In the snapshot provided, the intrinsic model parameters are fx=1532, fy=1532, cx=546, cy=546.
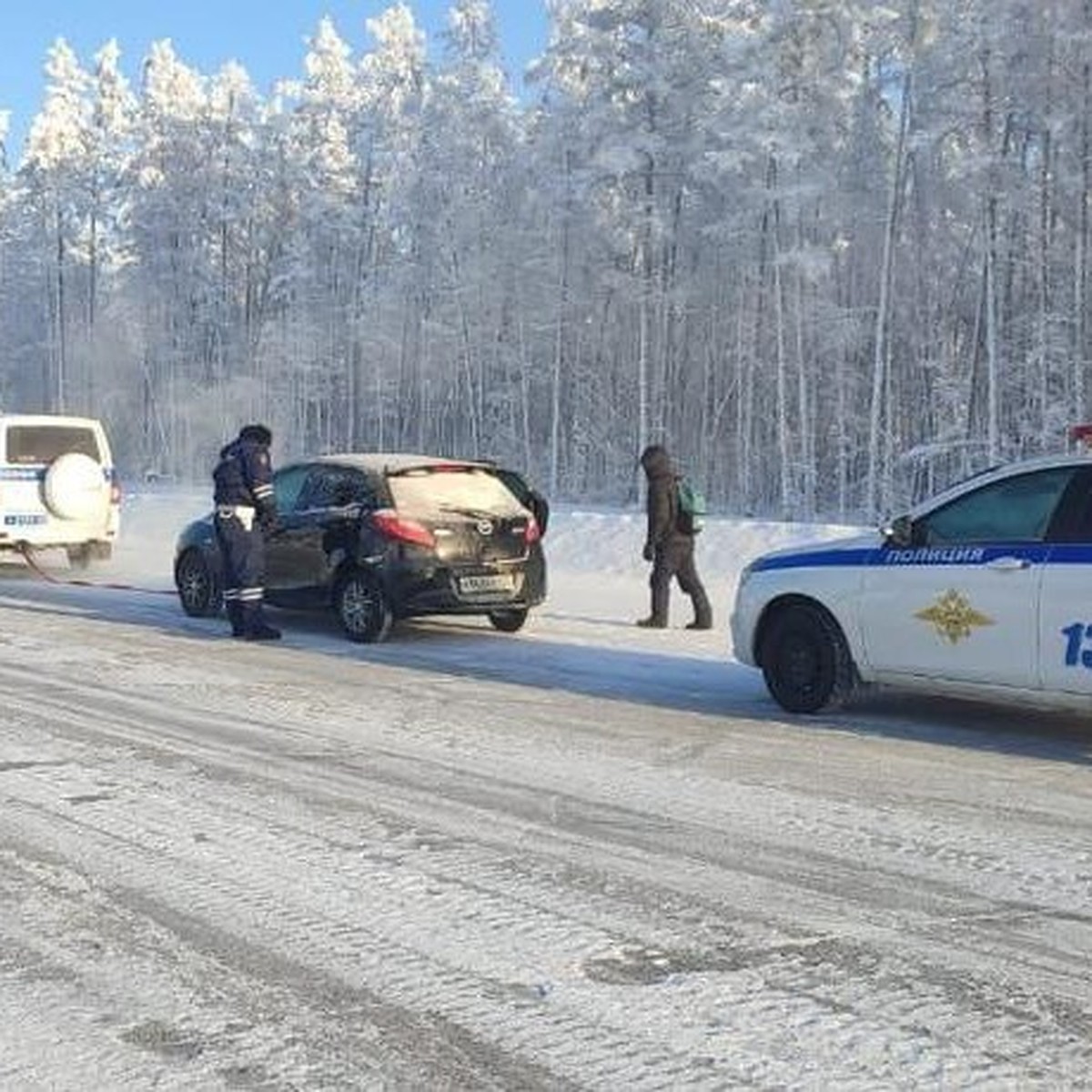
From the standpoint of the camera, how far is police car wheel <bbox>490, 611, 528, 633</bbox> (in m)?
12.9

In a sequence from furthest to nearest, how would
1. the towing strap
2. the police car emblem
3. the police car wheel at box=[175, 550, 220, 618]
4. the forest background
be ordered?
the forest background
the towing strap
the police car wheel at box=[175, 550, 220, 618]
the police car emblem

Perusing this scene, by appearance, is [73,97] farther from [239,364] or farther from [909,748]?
[909,748]

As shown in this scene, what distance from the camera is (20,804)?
635cm

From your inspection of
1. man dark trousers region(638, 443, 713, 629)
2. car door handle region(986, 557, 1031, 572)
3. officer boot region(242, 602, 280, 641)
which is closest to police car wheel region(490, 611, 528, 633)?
man dark trousers region(638, 443, 713, 629)

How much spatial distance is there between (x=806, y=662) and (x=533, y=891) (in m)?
4.26

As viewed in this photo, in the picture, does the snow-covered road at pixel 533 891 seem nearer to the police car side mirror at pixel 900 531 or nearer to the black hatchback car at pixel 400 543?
the police car side mirror at pixel 900 531

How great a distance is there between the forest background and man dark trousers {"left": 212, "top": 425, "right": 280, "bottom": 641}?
27224 millimetres

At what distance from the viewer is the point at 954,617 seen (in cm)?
809

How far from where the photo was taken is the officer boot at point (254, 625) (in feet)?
40.0

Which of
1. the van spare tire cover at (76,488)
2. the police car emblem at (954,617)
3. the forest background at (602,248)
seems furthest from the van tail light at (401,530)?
the forest background at (602,248)

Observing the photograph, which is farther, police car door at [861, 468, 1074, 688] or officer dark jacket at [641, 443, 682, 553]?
officer dark jacket at [641, 443, 682, 553]

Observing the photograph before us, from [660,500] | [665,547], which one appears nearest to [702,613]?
[665,547]

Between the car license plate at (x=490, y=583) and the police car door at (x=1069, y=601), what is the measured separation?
523cm

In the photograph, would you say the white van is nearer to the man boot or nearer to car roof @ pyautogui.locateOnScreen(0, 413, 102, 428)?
car roof @ pyautogui.locateOnScreen(0, 413, 102, 428)
